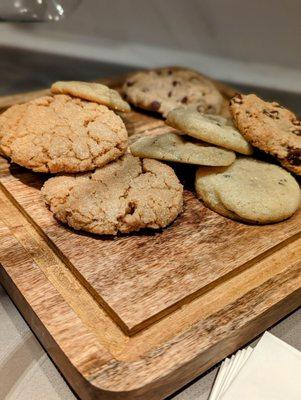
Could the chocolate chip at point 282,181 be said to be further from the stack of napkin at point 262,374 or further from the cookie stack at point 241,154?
the stack of napkin at point 262,374

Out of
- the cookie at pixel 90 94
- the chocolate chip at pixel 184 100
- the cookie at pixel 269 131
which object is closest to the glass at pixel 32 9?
the cookie at pixel 90 94

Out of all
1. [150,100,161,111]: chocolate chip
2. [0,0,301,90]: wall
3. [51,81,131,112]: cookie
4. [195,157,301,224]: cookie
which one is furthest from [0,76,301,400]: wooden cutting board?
[0,0,301,90]: wall

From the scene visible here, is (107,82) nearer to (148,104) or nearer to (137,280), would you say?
(148,104)

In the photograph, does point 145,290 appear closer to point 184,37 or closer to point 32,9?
point 32,9

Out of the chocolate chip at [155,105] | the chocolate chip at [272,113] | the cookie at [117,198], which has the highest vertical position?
the chocolate chip at [272,113]

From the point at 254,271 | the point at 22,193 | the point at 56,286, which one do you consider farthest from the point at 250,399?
the point at 22,193
